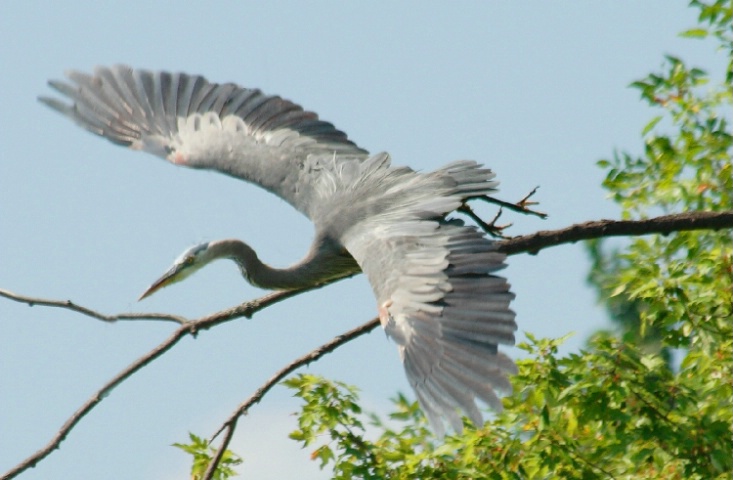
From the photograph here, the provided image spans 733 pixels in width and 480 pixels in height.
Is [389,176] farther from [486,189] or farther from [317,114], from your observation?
[317,114]

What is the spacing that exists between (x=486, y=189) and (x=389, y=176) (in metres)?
0.55

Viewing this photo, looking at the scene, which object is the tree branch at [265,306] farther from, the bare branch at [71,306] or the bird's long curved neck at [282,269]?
the bird's long curved neck at [282,269]

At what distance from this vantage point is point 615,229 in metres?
6.45

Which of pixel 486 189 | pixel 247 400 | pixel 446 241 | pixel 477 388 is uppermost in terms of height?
pixel 486 189

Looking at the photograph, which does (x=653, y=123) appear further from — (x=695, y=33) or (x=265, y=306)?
(x=265, y=306)

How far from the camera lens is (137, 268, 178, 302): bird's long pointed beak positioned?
7.01 metres

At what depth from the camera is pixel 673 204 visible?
297 inches

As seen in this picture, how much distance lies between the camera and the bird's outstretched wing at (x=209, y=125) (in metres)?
7.62

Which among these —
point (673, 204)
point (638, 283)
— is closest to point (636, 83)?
point (673, 204)

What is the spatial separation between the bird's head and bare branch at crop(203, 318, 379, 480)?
128 centimetres

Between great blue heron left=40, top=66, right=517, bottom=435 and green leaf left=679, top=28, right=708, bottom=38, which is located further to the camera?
green leaf left=679, top=28, right=708, bottom=38

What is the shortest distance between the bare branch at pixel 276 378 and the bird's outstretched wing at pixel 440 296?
0.22 m

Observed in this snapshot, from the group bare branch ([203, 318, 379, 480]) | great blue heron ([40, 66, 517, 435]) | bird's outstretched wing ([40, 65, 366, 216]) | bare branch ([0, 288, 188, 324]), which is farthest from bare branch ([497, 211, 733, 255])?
bare branch ([0, 288, 188, 324])

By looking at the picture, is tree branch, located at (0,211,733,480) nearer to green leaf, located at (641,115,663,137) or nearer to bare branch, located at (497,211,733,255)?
bare branch, located at (497,211,733,255)
